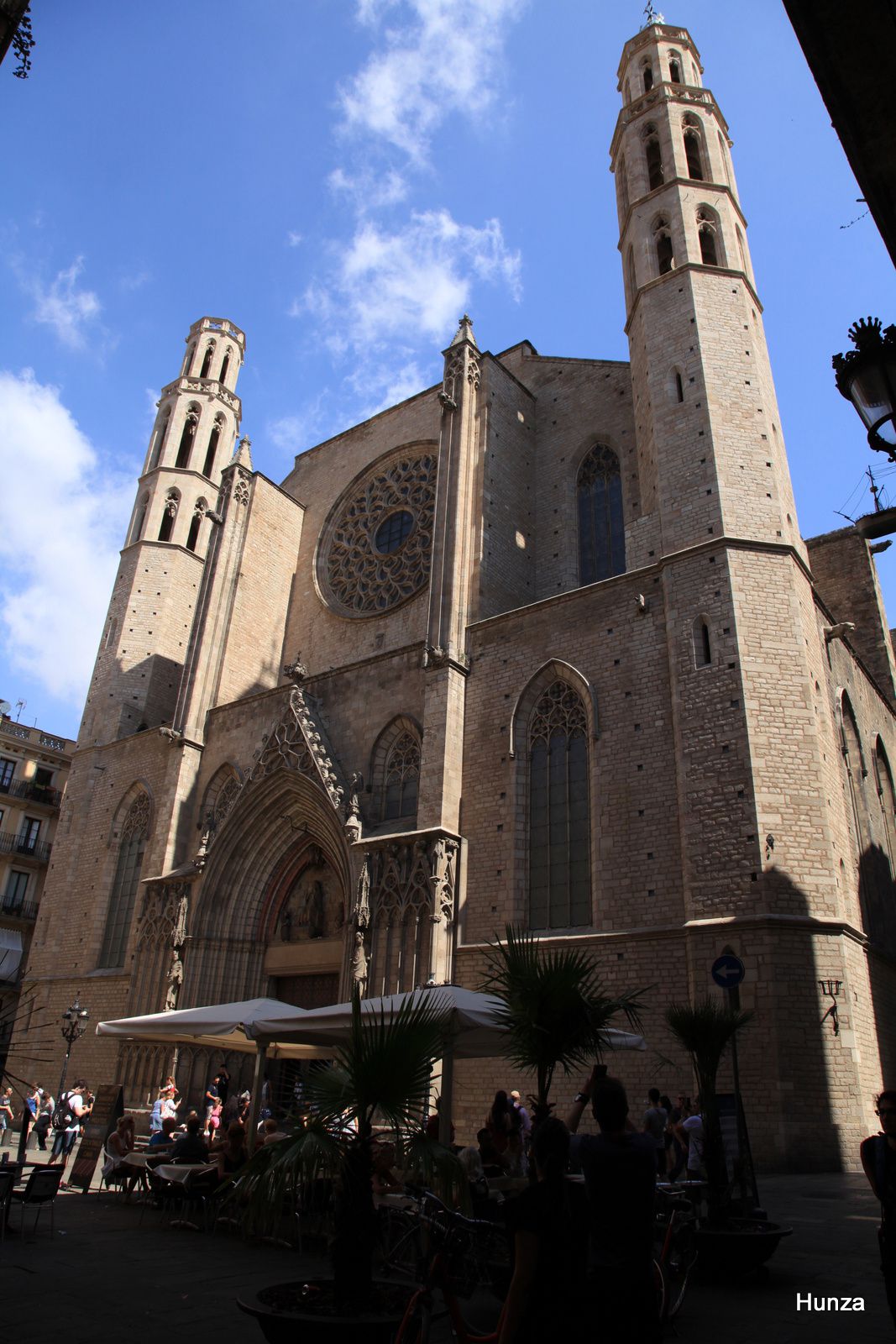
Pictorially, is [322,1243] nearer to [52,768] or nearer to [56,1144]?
[56,1144]

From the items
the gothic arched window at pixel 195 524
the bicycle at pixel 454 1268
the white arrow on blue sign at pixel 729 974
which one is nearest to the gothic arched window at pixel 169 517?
the gothic arched window at pixel 195 524

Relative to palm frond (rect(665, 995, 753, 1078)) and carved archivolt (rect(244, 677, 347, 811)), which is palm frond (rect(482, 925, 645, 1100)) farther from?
carved archivolt (rect(244, 677, 347, 811))

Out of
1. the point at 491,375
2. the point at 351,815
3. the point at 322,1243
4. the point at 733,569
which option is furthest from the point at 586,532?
the point at 322,1243

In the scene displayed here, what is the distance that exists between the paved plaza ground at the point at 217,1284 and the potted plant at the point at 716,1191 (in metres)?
0.18

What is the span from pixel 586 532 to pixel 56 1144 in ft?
47.9

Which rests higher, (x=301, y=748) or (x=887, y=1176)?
(x=301, y=748)

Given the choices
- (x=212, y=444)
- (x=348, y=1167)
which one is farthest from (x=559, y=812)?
(x=212, y=444)

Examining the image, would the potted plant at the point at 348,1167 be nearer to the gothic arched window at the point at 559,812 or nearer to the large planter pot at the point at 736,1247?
the large planter pot at the point at 736,1247

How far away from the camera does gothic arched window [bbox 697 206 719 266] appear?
17453 millimetres

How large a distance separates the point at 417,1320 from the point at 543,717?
11813 millimetres

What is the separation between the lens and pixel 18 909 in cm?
2745

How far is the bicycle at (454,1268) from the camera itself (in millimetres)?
3297

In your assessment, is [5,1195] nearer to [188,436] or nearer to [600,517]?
[600,517]

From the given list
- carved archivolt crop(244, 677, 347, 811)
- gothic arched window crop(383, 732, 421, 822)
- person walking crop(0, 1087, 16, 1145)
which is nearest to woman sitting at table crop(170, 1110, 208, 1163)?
gothic arched window crop(383, 732, 421, 822)
